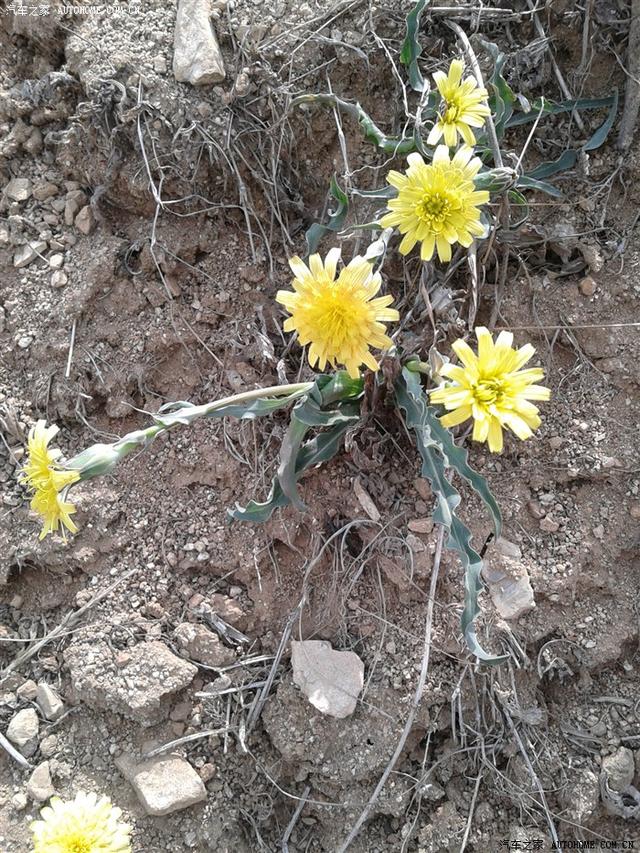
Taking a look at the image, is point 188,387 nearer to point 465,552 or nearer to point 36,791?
point 465,552

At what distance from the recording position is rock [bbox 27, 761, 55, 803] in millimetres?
1808

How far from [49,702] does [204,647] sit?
48cm

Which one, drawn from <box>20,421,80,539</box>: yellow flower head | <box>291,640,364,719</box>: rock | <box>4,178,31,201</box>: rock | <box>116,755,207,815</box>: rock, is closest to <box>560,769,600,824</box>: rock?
<box>291,640,364,719</box>: rock

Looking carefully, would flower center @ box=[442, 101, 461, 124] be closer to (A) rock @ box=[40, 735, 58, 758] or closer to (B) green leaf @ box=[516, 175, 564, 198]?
(B) green leaf @ box=[516, 175, 564, 198]

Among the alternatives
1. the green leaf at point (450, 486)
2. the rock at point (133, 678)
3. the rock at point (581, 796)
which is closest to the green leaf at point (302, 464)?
the green leaf at point (450, 486)

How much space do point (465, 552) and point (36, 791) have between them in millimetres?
1347

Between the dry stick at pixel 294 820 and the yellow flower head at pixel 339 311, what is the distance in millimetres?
1169

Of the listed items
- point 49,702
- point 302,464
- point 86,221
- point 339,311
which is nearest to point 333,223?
point 339,311

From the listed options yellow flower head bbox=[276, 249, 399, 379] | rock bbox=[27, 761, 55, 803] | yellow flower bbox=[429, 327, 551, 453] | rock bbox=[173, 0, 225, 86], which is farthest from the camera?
rock bbox=[173, 0, 225, 86]

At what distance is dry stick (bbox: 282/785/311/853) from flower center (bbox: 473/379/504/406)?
119cm

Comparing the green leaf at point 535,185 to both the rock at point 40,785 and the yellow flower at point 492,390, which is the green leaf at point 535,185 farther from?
the rock at point 40,785

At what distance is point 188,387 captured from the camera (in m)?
2.18

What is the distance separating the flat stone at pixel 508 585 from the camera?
1888 millimetres

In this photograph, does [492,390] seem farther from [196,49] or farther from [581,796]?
[196,49]
